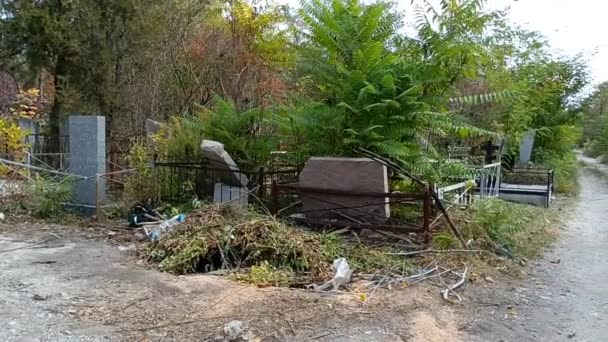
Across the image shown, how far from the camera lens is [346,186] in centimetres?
621

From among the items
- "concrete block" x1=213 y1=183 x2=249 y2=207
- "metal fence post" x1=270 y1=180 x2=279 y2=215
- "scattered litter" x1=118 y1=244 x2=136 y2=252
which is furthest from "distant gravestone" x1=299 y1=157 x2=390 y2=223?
"scattered litter" x1=118 y1=244 x2=136 y2=252

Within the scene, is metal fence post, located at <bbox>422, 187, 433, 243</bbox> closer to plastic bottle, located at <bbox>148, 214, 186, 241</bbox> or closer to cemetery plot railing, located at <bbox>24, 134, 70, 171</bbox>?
plastic bottle, located at <bbox>148, 214, 186, 241</bbox>

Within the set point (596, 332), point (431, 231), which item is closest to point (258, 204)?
point (431, 231)

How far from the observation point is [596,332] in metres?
4.08

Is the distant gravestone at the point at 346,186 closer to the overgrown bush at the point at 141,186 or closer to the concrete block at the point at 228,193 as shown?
the concrete block at the point at 228,193

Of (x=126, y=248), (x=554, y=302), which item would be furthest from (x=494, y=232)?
(x=126, y=248)

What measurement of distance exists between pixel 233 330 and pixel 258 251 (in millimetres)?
1623

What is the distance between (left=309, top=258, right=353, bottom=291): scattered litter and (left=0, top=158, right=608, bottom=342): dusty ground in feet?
0.56

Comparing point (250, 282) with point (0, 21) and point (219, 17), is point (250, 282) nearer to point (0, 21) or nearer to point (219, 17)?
point (219, 17)

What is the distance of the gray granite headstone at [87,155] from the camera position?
7535 mm

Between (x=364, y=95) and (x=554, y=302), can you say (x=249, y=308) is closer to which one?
(x=554, y=302)

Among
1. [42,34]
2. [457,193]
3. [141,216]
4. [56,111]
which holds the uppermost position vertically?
[42,34]

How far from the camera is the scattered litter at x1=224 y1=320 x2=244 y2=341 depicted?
11.4 feet

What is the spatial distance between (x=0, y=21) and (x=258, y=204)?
8923mm
